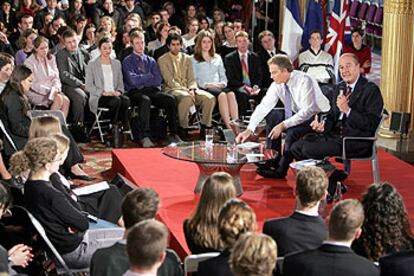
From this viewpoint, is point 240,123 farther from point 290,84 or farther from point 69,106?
point 69,106

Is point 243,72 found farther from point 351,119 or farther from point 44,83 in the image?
point 351,119

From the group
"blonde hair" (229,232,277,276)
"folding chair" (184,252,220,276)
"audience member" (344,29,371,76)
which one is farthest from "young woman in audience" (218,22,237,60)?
"blonde hair" (229,232,277,276)

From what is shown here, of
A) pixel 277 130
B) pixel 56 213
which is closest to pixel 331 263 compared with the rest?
pixel 56 213

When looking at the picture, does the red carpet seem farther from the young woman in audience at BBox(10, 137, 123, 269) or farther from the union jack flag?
the union jack flag

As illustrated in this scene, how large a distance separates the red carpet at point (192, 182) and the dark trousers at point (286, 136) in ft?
0.61

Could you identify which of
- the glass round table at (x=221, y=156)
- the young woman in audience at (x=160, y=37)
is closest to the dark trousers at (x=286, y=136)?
the glass round table at (x=221, y=156)

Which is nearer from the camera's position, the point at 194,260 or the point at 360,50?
the point at 194,260

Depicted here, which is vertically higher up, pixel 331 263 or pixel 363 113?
pixel 363 113

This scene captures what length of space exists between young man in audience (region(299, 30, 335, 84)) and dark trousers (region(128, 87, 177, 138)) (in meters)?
1.95

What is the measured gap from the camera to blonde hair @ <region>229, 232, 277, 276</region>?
3.69 m

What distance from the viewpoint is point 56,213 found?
548 cm

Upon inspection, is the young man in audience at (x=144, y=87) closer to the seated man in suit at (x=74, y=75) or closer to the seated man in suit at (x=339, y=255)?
the seated man in suit at (x=74, y=75)

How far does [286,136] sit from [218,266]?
412cm

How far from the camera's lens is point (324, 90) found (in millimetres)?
10484
